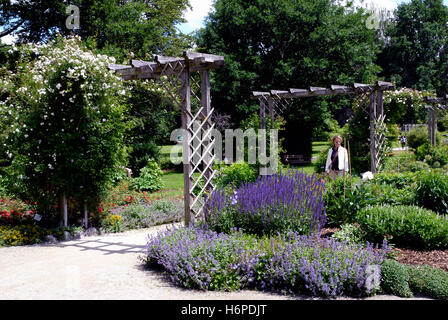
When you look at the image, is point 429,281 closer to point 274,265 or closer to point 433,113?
point 274,265

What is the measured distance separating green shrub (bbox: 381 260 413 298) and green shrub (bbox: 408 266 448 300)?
0.28 ft

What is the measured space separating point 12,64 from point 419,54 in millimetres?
31491

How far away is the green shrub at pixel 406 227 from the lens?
5.55 m

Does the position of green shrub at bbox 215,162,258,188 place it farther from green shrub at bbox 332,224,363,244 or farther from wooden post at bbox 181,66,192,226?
green shrub at bbox 332,224,363,244

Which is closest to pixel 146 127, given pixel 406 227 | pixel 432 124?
pixel 432 124

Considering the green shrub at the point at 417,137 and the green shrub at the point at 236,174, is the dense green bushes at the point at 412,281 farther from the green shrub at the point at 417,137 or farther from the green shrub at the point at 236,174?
the green shrub at the point at 417,137

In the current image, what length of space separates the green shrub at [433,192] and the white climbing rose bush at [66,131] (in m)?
5.33

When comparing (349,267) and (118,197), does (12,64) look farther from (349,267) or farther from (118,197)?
(349,267)

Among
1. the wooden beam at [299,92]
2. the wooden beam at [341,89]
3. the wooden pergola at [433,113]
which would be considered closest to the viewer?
the wooden beam at [341,89]

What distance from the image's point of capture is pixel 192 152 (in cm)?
723

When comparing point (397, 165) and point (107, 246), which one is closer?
point (107, 246)

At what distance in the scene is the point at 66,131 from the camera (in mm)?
7512

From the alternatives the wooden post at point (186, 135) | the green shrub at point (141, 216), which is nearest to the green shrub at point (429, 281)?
the wooden post at point (186, 135)

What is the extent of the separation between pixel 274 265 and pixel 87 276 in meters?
2.27
